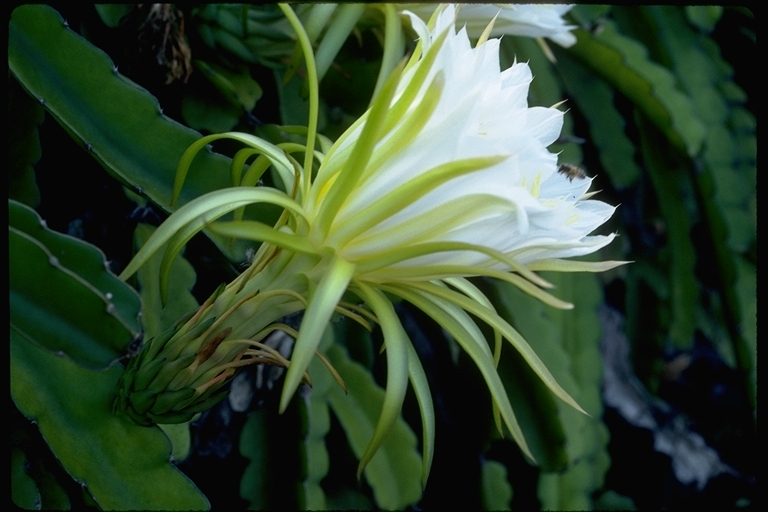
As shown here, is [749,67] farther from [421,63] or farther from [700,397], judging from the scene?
[421,63]

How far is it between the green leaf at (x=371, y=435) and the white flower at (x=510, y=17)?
0.42 metres

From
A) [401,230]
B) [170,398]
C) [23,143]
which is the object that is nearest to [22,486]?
[170,398]

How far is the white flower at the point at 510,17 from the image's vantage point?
2.42 ft

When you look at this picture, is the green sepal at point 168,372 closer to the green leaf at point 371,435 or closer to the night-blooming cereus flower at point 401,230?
the night-blooming cereus flower at point 401,230

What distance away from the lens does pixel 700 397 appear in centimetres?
134

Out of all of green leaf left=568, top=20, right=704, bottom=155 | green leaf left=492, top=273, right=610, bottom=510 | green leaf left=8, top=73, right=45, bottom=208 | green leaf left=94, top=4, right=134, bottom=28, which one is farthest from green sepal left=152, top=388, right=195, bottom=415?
green leaf left=568, top=20, right=704, bottom=155

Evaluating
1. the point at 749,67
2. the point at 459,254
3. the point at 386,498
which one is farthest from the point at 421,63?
the point at 749,67

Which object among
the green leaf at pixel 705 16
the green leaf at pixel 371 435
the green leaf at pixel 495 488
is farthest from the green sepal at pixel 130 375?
the green leaf at pixel 705 16

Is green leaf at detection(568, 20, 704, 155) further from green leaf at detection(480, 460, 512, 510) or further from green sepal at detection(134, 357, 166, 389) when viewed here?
green sepal at detection(134, 357, 166, 389)

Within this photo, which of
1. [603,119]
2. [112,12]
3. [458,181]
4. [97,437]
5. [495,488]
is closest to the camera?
[458,181]

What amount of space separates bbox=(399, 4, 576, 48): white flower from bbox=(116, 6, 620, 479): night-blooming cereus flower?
8.5 inches

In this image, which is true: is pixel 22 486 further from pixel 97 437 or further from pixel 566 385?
pixel 566 385

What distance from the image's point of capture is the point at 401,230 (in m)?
Result: 0.48

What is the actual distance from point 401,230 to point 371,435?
0.44 metres
